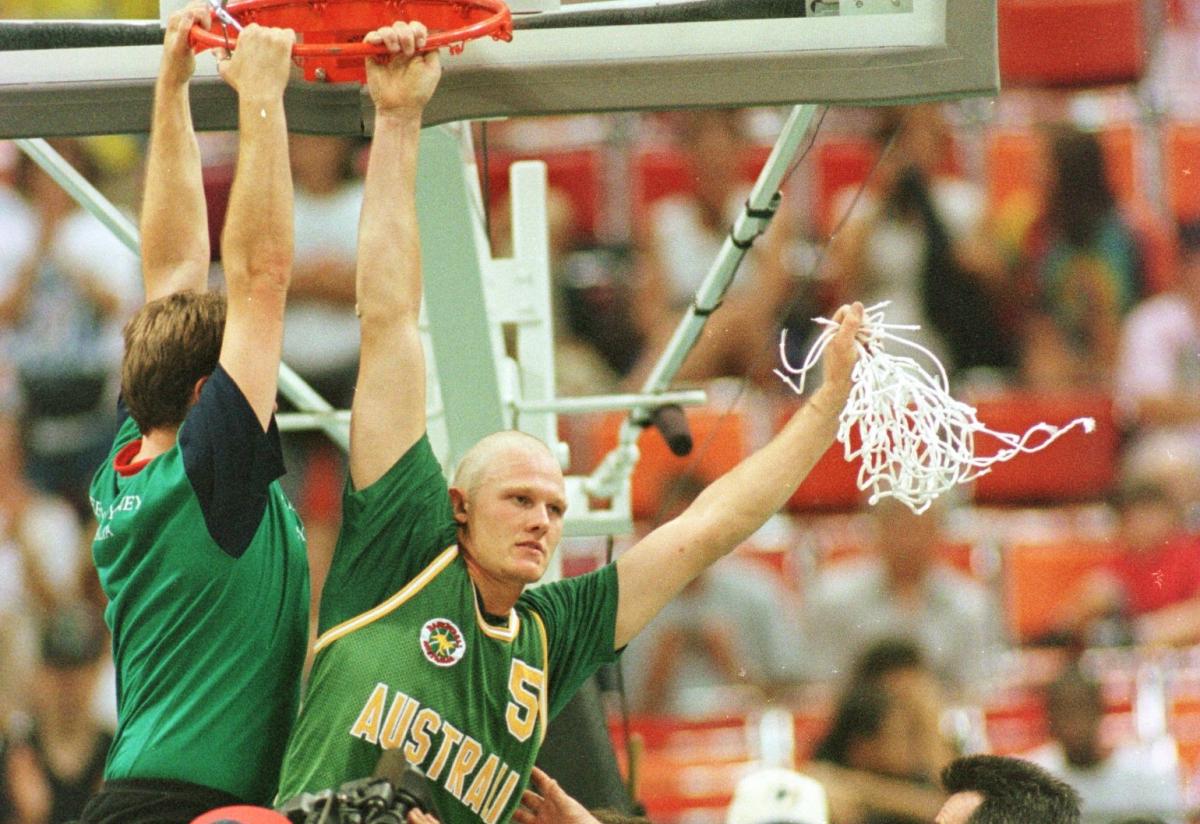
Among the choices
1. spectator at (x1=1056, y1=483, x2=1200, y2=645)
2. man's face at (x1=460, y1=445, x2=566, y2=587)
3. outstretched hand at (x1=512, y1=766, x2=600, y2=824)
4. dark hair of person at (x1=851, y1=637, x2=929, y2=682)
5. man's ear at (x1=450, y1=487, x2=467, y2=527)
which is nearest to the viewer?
man's face at (x1=460, y1=445, x2=566, y2=587)

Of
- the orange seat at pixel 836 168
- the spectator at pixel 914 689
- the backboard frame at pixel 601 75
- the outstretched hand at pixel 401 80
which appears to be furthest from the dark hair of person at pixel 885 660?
the outstretched hand at pixel 401 80

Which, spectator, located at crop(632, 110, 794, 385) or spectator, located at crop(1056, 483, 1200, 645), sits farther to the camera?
spectator, located at crop(632, 110, 794, 385)

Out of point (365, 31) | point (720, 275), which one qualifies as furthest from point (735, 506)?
point (720, 275)

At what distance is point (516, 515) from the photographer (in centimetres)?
346

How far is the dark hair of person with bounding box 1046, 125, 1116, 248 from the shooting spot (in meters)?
9.31

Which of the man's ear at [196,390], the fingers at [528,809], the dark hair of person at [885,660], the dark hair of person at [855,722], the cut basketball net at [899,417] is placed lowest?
the fingers at [528,809]

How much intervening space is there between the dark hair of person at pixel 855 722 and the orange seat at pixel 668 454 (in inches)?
50.0

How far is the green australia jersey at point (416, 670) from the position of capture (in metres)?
3.30

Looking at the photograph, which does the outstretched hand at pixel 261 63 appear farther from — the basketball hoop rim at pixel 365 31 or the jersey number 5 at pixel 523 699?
the jersey number 5 at pixel 523 699

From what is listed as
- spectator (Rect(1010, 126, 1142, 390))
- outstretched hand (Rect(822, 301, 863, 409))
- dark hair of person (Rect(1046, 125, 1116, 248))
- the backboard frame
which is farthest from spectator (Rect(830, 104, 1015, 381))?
the backboard frame

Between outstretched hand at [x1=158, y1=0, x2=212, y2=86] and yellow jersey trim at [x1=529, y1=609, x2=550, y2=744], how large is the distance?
3.97ft

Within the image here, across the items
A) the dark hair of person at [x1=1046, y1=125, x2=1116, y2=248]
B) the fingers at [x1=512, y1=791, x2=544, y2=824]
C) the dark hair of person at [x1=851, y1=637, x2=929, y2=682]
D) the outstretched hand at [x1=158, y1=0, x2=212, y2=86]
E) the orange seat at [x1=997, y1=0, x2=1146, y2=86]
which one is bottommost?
the fingers at [x1=512, y1=791, x2=544, y2=824]

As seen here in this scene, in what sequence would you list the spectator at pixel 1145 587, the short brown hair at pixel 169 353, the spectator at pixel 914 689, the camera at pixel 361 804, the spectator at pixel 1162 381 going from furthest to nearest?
the spectator at pixel 1162 381 < the spectator at pixel 1145 587 < the spectator at pixel 914 689 < the short brown hair at pixel 169 353 < the camera at pixel 361 804

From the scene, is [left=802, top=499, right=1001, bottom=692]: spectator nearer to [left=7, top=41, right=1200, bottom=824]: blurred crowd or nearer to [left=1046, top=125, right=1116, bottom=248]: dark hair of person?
[left=7, top=41, right=1200, bottom=824]: blurred crowd
